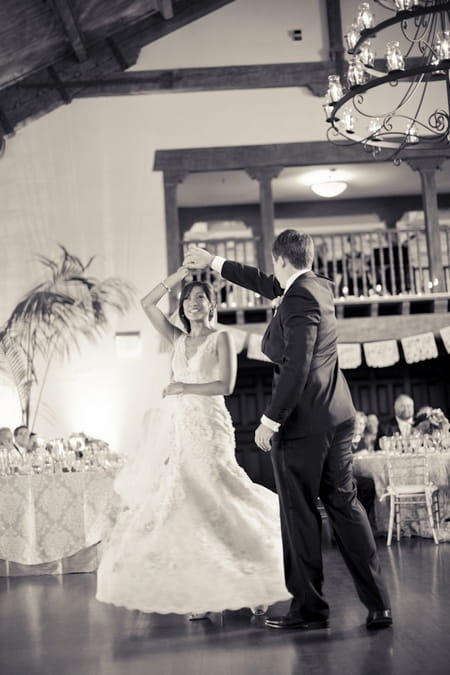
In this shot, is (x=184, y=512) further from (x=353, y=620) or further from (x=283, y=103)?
(x=283, y=103)

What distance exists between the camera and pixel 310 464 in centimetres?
373

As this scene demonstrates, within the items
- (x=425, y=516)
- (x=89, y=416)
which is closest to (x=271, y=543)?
(x=425, y=516)

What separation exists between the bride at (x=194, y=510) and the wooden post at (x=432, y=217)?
716 cm

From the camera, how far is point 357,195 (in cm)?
1455

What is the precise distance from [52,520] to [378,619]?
3293 mm

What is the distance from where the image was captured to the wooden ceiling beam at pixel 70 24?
9547 mm

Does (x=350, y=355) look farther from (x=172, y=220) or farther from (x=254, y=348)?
(x=172, y=220)

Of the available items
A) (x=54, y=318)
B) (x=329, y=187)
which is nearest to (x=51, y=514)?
(x=54, y=318)

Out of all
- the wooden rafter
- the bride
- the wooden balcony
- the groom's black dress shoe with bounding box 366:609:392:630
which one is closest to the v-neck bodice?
the bride

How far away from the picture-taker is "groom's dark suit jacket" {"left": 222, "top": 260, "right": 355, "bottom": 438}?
3.70 m

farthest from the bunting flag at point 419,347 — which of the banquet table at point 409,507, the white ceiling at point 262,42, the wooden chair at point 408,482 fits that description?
the wooden chair at point 408,482

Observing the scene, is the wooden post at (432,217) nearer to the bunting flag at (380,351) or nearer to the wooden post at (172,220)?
the bunting flag at (380,351)

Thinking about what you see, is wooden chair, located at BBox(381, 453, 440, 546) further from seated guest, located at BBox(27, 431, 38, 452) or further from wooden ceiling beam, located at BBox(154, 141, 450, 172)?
wooden ceiling beam, located at BBox(154, 141, 450, 172)

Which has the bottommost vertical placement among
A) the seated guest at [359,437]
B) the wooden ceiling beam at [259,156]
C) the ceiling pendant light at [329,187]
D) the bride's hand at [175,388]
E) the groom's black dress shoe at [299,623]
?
the groom's black dress shoe at [299,623]
